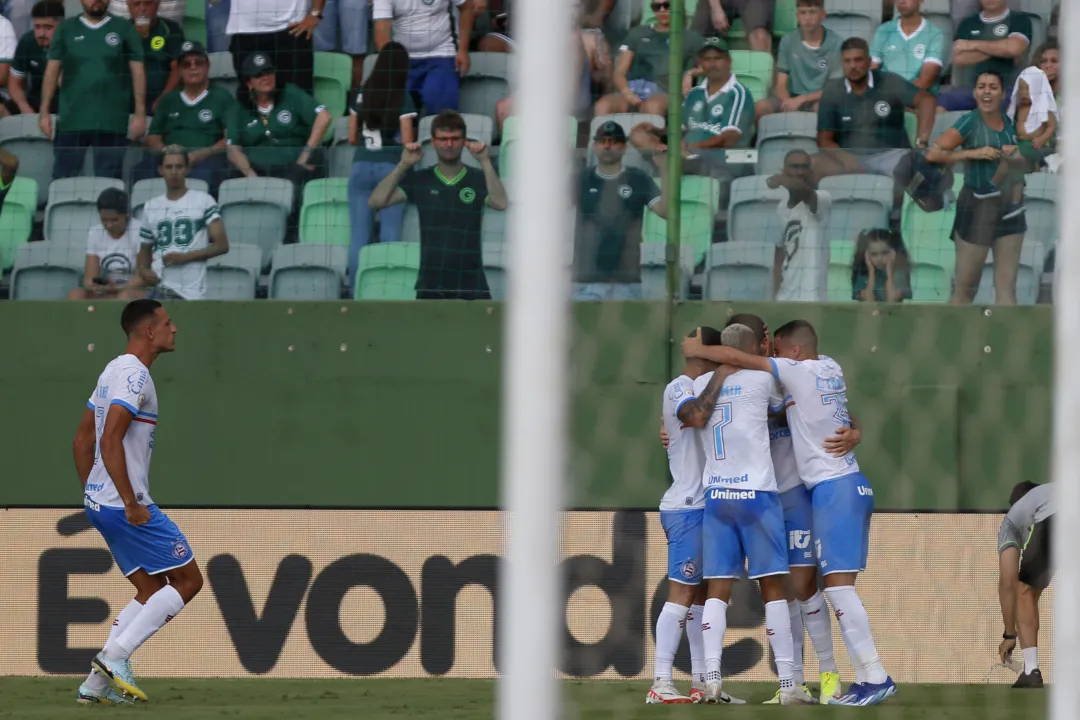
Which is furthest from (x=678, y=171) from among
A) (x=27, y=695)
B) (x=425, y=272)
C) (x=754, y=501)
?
(x=27, y=695)

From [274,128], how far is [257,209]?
1.79ft

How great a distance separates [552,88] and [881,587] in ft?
16.8

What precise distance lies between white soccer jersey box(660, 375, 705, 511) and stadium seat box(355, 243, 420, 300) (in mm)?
1962

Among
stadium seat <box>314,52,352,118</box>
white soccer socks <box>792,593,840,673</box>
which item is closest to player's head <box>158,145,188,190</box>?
stadium seat <box>314,52,352,118</box>

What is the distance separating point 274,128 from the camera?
334 inches

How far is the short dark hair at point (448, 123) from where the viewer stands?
814 centimetres

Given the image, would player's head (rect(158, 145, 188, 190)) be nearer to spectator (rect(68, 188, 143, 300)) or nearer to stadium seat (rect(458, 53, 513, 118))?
spectator (rect(68, 188, 143, 300))

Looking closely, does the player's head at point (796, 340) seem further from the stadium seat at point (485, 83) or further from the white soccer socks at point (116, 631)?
the white soccer socks at point (116, 631)

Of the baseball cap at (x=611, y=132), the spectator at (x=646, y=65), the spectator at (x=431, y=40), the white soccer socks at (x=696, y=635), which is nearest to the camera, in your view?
the white soccer socks at (x=696, y=635)

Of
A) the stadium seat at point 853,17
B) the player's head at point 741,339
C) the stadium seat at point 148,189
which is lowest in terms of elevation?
the player's head at point 741,339

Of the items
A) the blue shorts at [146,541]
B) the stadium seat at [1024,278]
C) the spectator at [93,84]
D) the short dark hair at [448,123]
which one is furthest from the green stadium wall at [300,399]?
the blue shorts at [146,541]

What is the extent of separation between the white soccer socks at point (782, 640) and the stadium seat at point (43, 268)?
4120 mm

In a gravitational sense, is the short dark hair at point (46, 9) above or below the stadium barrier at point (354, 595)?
above

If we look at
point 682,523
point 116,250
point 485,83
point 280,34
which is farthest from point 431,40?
point 682,523
